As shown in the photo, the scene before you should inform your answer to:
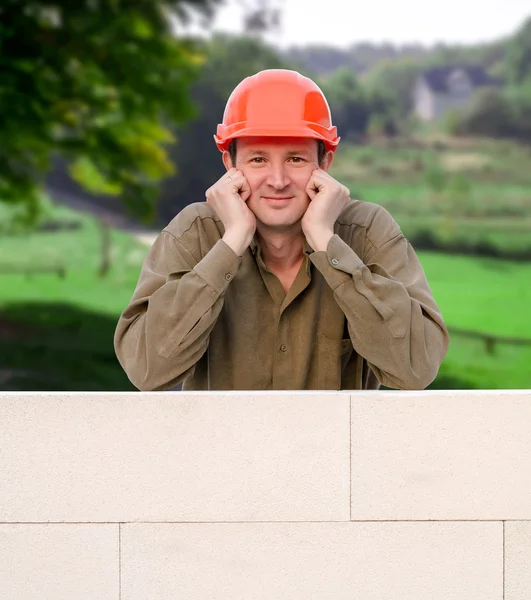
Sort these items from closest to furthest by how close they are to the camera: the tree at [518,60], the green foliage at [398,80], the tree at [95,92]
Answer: the tree at [95,92] < the green foliage at [398,80] < the tree at [518,60]

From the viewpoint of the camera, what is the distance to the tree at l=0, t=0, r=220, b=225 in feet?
32.7

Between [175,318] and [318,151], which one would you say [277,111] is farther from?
[175,318]

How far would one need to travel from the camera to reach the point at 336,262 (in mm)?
2555

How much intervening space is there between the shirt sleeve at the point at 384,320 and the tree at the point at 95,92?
7690mm

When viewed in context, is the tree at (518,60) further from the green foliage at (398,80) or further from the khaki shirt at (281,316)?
the khaki shirt at (281,316)

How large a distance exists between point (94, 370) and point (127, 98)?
9.50 ft

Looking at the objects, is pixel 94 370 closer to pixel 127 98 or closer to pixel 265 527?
→ pixel 127 98

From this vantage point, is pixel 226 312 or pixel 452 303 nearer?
pixel 226 312

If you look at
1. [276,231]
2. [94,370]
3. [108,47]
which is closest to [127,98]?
[108,47]

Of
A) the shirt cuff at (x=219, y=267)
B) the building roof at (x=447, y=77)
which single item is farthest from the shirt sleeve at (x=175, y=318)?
the building roof at (x=447, y=77)

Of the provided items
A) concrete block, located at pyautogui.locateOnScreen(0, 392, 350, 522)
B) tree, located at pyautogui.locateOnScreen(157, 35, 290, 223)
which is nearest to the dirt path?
tree, located at pyautogui.locateOnScreen(157, 35, 290, 223)

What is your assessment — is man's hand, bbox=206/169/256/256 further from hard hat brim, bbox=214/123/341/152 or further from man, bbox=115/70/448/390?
hard hat brim, bbox=214/123/341/152

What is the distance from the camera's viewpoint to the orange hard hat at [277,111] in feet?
8.82

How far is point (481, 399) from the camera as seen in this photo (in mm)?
2400
